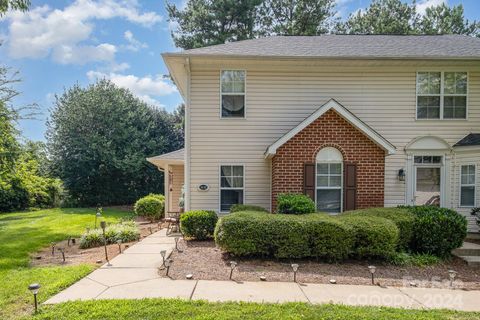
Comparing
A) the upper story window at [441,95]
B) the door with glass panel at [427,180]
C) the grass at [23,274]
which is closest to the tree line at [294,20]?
the upper story window at [441,95]

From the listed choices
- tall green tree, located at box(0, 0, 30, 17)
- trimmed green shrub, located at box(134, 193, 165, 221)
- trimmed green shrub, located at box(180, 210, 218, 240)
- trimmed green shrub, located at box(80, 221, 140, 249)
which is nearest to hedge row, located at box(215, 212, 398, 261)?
trimmed green shrub, located at box(180, 210, 218, 240)

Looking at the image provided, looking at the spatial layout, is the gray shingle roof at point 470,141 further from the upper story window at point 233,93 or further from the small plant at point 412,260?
the upper story window at point 233,93

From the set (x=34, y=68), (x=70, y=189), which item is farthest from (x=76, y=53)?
(x=70, y=189)

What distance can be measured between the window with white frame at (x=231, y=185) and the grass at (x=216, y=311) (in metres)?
5.56

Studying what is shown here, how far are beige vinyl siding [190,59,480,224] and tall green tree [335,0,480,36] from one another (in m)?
16.7

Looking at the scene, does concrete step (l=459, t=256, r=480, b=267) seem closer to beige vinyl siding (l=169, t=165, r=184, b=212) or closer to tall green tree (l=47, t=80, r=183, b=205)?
beige vinyl siding (l=169, t=165, r=184, b=212)

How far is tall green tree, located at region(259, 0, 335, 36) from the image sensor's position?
23.8 m

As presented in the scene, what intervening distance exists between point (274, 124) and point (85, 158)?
16331mm

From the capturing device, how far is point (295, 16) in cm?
2405

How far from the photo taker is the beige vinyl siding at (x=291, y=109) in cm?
979

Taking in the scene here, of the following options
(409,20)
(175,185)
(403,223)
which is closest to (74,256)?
(175,185)

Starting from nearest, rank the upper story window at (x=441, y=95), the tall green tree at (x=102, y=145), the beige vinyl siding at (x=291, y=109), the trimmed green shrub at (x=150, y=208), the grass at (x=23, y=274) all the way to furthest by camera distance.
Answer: the grass at (x=23, y=274) < the beige vinyl siding at (x=291, y=109) < the upper story window at (x=441, y=95) < the trimmed green shrub at (x=150, y=208) < the tall green tree at (x=102, y=145)

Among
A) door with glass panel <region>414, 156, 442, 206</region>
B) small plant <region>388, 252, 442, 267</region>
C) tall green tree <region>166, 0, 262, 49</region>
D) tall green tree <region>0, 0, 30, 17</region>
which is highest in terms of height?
tall green tree <region>166, 0, 262, 49</region>

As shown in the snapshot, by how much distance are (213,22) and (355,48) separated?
1541 cm
